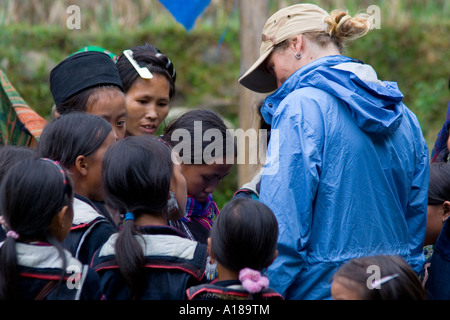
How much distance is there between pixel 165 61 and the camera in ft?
12.6

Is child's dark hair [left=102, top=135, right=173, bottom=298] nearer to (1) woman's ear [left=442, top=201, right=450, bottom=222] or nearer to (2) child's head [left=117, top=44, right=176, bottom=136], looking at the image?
(2) child's head [left=117, top=44, right=176, bottom=136]

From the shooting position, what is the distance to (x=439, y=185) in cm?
321

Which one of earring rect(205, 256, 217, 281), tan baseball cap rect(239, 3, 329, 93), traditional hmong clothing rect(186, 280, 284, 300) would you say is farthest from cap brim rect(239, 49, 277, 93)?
traditional hmong clothing rect(186, 280, 284, 300)

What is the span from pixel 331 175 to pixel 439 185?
109cm

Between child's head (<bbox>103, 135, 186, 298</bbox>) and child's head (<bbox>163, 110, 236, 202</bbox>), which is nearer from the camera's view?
child's head (<bbox>103, 135, 186, 298</bbox>)

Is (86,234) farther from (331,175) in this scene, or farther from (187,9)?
(187,9)

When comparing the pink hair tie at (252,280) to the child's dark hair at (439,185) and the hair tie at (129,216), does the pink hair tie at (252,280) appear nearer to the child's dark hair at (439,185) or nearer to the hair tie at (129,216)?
the hair tie at (129,216)

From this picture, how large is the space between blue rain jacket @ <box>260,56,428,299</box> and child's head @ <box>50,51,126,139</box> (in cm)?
111

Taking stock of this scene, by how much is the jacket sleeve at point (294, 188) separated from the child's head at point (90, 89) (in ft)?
3.91

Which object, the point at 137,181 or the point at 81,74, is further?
the point at 81,74

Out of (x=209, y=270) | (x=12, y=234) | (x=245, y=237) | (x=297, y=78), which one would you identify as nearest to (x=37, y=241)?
(x=12, y=234)

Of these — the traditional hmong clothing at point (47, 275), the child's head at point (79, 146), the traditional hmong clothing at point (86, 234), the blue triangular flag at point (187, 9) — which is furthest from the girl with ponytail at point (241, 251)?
the blue triangular flag at point (187, 9)

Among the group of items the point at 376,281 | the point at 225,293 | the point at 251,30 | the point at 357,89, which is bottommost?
the point at 225,293

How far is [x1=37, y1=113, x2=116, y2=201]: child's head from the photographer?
266 cm
